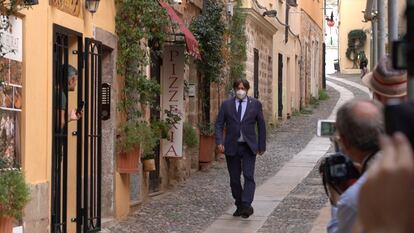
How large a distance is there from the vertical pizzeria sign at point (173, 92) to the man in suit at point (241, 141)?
202 centimetres

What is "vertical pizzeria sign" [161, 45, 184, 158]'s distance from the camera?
44.8 ft

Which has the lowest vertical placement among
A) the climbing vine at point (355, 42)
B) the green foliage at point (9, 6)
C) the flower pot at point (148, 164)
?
the flower pot at point (148, 164)

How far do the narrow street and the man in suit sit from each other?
297 mm

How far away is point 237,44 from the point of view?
18531 millimetres

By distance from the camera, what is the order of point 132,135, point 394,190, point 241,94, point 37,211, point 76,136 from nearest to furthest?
point 394,190 → point 37,211 → point 76,136 → point 132,135 → point 241,94

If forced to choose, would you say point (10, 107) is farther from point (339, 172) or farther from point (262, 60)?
point (262, 60)

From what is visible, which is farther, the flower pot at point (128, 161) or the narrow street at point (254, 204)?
the flower pot at point (128, 161)

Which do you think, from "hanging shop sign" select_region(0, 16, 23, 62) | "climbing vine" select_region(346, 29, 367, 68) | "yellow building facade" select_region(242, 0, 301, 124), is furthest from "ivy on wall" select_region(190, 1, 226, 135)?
"climbing vine" select_region(346, 29, 367, 68)

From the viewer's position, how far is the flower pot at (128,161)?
36.1ft

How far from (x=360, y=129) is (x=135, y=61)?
8.16 metres

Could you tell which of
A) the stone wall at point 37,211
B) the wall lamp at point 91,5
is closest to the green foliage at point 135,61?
the wall lamp at point 91,5

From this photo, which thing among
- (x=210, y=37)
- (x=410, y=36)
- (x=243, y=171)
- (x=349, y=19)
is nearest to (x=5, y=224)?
(x=243, y=171)

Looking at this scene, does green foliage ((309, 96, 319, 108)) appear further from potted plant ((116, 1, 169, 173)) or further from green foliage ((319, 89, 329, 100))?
potted plant ((116, 1, 169, 173))

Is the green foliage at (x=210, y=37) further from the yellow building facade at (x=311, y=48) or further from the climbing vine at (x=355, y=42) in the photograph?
the climbing vine at (x=355, y=42)
